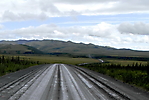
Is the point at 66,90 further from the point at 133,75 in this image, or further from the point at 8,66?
the point at 8,66

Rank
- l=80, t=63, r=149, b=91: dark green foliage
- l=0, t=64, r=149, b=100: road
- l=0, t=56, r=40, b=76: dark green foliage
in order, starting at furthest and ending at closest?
l=0, t=56, r=40, b=76: dark green foliage < l=80, t=63, r=149, b=91: dark green foliage < l=0, t=64, r=149, b=100: road

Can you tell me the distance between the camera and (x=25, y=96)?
1033cm

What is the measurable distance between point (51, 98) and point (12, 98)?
73.9 inches

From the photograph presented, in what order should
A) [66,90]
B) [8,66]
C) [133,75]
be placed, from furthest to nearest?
[8,66] < [133,75] < [66,90]

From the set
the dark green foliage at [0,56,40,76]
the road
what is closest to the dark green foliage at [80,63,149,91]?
the road

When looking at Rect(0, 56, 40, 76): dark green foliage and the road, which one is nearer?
the road

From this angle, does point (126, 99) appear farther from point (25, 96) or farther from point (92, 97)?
point (25, 96)

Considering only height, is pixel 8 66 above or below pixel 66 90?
above

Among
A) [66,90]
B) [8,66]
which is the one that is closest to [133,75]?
[66,90]

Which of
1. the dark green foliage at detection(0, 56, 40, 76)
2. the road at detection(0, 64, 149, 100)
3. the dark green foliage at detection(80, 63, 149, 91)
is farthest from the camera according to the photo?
the dark green foliage at detection(0, 56, 40, 76)

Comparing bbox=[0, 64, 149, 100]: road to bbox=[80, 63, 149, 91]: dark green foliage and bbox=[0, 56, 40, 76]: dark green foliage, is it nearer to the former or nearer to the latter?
bbox=[80, 63, 149, 91]: dark green foliage

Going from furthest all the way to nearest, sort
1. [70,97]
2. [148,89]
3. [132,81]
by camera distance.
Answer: [132,81] < [148,89] < [70,97]

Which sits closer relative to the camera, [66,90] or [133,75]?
[66,90]

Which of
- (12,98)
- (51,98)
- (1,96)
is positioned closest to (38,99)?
(51,98)
